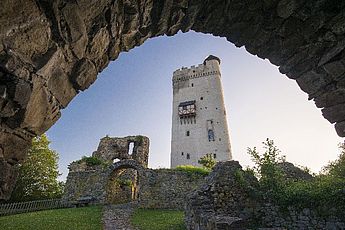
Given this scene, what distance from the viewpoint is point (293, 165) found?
13.7 m

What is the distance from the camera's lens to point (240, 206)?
10.9 metres

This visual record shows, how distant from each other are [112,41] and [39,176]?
3141 cm

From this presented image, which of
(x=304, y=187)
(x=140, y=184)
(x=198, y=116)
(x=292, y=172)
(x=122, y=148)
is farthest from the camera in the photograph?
(x=198, y=116)

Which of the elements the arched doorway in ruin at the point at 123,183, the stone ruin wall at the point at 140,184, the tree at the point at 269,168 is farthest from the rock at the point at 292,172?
the arched doorway in ruin at the point at 123,183

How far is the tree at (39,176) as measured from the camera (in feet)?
90.0

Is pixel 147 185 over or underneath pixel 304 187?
over

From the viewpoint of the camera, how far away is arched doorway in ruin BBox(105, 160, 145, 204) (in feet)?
69.8

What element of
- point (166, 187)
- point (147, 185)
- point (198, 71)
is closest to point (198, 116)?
point (198, 71)

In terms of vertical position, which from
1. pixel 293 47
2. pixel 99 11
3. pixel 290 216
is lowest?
pixel 290 216

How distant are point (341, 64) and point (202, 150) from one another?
40.7 metres

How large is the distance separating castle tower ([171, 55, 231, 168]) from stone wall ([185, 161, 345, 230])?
3170cm

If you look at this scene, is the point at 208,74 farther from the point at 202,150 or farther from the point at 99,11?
the point at 99,11

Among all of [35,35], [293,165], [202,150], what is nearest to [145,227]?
[293,165]

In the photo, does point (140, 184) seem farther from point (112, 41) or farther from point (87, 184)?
point (112, 41)
